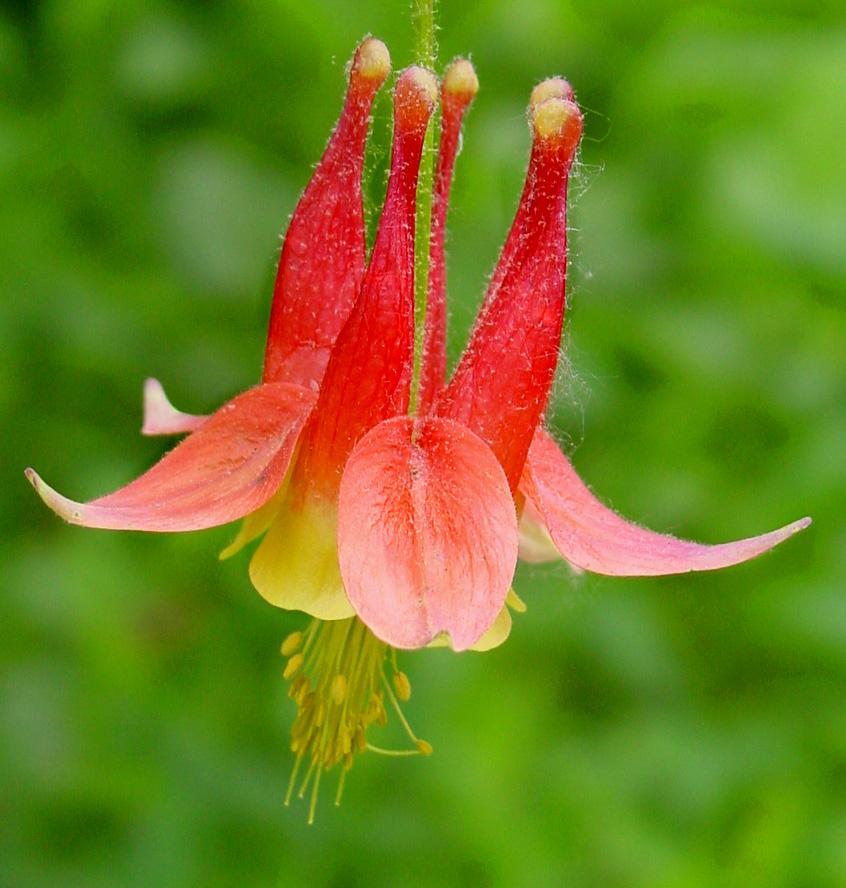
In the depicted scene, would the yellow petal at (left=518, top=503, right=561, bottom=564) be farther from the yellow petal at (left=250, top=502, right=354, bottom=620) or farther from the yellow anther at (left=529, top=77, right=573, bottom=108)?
the yellow anther at (left=529, top=77, right=573, bottom=108)

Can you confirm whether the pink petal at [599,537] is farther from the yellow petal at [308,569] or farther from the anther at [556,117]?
the anther at [556,117]

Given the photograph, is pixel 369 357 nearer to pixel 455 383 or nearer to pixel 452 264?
pixel 455 383

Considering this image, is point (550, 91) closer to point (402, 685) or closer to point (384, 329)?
point (384, 329)

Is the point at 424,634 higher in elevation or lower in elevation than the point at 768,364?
lower

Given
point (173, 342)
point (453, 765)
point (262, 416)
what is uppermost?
point (173, 342)

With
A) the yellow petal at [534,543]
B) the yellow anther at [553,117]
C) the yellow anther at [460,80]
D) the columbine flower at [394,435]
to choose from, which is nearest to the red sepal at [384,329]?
the columbine flower at [394,435]

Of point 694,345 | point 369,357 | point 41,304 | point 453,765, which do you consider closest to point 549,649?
point 453,765

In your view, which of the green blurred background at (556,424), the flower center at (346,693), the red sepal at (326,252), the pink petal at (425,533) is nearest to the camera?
the pink petal at (425,533)

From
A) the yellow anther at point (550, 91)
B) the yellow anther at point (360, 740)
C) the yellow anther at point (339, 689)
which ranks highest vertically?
the yellow anther at point (550, 91)
